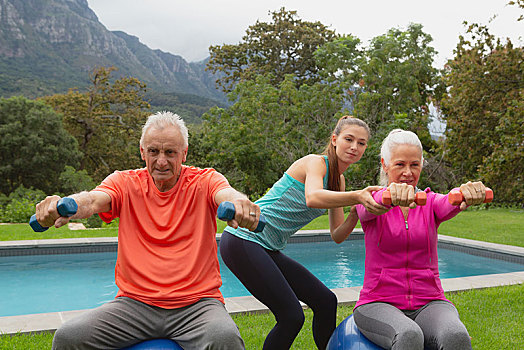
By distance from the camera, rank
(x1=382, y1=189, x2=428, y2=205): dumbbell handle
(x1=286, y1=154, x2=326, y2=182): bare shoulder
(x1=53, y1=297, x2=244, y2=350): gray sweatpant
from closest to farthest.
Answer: (x1=382, y1=189, x2=428, y2=205): dumbbell handle < (x1=53, y1=297, x2=244, y2=350): gray sweatpant < (x1=286, y1=154, x2=326, y2=182): bare shoulder

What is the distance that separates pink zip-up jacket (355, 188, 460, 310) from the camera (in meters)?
2.24

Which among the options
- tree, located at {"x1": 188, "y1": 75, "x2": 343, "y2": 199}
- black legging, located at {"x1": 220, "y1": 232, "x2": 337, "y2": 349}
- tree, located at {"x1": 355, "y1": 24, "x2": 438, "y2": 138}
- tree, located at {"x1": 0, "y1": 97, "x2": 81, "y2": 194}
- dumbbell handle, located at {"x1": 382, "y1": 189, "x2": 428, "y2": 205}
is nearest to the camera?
dumbbell handle, located at {"x1": 382, "y1": 189, "x2": 428, "y2": 205}

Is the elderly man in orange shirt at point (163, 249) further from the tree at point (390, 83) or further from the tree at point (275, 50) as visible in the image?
the tree at point (275, 50)

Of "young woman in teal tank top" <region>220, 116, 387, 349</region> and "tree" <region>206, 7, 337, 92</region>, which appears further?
"tree" <region>206, 7, 337, 92</region>

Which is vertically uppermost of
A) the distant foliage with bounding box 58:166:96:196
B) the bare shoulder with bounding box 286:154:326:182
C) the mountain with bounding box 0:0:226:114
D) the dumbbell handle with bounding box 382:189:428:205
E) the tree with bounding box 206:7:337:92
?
the mountain with bounding box 0:0:226:114

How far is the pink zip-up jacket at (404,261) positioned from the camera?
7.36 ft

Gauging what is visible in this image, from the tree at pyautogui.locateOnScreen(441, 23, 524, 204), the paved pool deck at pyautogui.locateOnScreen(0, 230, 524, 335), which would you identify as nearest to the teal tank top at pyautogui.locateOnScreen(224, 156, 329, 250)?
the paved pool deck at pyautogui.locateOnScreen(0, 230, 524, 335)

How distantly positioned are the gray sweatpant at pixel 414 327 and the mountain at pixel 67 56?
31690 millimetres

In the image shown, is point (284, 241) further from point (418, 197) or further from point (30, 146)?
point (30, 146)

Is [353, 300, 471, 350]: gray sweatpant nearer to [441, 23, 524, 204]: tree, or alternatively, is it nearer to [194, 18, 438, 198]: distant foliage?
[441, 23, 524, 204]: tree

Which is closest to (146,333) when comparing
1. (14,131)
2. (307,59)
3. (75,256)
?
(75,256)

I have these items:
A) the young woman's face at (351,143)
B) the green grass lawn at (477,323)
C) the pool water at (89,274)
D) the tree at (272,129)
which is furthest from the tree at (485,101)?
the tree at (272,129)

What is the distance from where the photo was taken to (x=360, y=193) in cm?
198

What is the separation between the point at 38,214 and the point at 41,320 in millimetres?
2700
